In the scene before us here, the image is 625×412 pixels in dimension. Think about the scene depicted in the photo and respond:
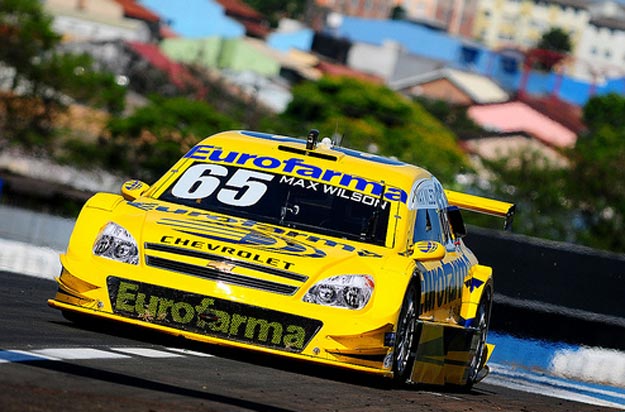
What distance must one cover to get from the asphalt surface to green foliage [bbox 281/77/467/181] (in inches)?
3088

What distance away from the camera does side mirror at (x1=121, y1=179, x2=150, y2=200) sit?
33.9 feet

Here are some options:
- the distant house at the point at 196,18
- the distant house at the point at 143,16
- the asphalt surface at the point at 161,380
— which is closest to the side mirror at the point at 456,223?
the asphalt surface at the point at 161,380

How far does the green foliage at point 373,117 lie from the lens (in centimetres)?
9425

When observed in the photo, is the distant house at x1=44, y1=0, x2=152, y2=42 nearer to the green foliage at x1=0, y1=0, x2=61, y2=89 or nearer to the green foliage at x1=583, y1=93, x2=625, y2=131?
the green foliage at x1=583, y1=93, x2=625, y2=131

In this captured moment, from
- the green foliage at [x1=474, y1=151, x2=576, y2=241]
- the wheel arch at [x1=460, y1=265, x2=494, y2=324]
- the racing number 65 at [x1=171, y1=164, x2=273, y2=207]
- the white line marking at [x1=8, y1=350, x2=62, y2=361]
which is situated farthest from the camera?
the green foliage at [x1=474, y1=151, x2=576, y2=241]

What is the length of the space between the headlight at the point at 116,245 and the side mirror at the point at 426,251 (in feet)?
5.44

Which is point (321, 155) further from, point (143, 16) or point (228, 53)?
point (143, 16)

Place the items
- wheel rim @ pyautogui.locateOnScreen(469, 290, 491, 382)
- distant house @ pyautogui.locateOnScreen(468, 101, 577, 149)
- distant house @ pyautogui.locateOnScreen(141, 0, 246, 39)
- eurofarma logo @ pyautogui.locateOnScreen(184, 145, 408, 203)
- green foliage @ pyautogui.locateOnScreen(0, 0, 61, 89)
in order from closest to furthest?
1. eurofarma logo @ pyautogui.locateOnScreen(184, 145, 408, 203)
2. wheel rim @ pyautogui.locateOnScreen(469, 290, 491, 382)
3. green foliage @ pyautogui.locateOnScreen(0, 0, 61, 89)
4. distant house @ pyautogui.locateOnScreen(468, 101, 577, 149)
5. distant house @ pyautogui.locateOnScreen(141, 0, 246, 39)

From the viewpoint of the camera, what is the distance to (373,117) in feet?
337

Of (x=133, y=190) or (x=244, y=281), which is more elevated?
(x=133, y=190)

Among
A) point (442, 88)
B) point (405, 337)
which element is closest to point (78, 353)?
point (405, 337)

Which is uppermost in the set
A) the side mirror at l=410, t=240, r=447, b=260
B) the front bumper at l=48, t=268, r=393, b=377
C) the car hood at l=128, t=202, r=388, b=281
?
the side mirror at l=410, t=240, r=447, b=260

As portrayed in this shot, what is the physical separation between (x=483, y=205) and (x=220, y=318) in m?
4.10

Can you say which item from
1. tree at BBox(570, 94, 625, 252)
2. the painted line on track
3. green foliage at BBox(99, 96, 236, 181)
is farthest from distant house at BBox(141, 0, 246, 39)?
the painted line on track
